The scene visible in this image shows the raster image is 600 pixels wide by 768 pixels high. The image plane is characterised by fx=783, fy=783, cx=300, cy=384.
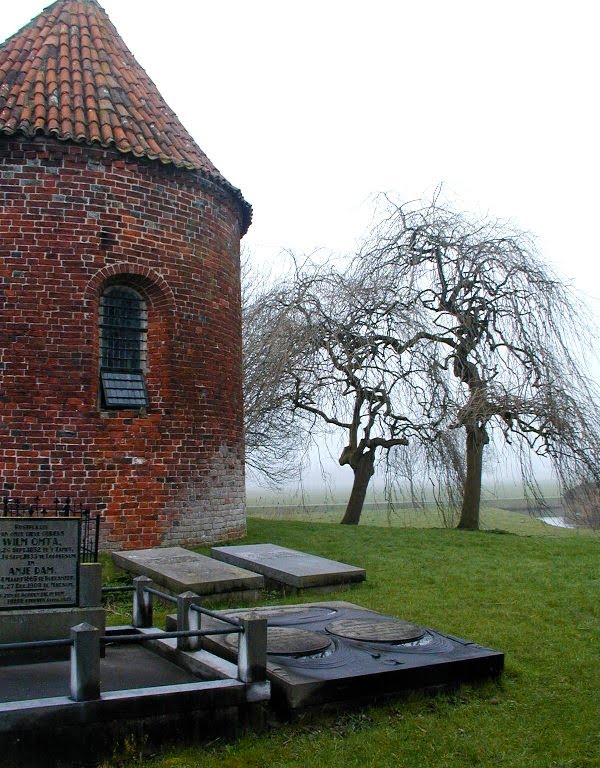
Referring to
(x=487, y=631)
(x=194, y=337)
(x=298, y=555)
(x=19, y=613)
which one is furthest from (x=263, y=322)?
(x=19, y=613)

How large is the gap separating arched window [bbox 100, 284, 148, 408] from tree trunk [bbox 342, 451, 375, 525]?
7.19 meters

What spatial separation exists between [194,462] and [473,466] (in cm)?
690

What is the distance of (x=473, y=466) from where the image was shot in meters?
16.5

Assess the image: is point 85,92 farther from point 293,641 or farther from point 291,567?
point 293,641

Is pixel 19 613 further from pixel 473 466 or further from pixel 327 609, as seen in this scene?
pixel 473 466

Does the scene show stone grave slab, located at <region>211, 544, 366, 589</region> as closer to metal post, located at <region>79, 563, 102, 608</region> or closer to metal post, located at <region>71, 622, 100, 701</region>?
metal post, located at <region>79, 563, 102, 608</region>

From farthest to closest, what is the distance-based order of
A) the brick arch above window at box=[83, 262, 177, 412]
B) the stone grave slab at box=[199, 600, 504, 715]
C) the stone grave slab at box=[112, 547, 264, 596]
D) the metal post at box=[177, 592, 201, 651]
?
the brick arch above window at box=[83, 262, 177, 412]
the stone grave slab at box=[112, 547, 264, 596]
the metal post at box=[177, 592, 201, 651]
the stone grave slab at box=[199, 600, 504, 715]

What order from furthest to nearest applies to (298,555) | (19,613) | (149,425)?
(149,425) → (298,555) → (19,613)

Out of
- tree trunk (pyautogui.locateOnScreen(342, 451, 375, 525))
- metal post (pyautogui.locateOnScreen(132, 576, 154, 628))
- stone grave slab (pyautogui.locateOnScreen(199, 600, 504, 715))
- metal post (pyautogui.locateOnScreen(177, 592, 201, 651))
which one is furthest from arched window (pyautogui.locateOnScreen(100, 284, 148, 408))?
tree trunk (pyautogui.locateOnScreen(342, 451, 375, 525))

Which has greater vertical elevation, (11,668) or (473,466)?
(473,466)

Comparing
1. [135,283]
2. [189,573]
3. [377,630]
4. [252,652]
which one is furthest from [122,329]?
[252,652]

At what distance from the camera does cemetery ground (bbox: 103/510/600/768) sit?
4.64 metres

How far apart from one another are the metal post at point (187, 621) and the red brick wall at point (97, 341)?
5.33 metres

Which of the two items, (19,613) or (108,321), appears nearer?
(19,613)
